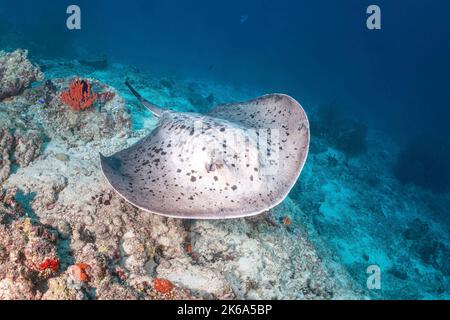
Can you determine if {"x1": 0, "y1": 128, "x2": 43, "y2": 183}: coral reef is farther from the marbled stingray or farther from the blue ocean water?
the blue ocean water

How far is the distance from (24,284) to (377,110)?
51.1m

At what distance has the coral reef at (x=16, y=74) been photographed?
619 cm

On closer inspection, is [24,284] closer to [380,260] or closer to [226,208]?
[226,208]

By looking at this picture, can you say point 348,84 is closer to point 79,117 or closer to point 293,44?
point 293,44

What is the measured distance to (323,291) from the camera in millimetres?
4402

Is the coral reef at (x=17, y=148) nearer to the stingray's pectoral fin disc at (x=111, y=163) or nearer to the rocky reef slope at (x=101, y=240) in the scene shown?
the rocky reef slope at (x=101, y=240)

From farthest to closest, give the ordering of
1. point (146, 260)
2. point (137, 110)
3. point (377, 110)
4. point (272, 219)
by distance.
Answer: point (377, 110), point (137, 110), point (272, 219), point (146, 260)

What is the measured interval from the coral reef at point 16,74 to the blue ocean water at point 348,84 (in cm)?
252

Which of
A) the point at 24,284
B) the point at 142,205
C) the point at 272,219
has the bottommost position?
the point at 272,219

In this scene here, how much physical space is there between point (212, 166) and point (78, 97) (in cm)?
378

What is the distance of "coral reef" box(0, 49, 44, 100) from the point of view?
244 inches

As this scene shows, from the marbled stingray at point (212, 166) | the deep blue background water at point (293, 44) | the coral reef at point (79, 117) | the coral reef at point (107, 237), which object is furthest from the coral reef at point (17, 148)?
the deep blue background water at point (293, 44)

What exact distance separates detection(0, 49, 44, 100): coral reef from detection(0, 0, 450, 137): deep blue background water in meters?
20.7
